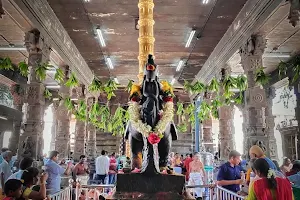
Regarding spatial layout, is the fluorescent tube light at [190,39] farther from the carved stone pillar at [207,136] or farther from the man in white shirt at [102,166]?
the carved stone pillar at [207,136]

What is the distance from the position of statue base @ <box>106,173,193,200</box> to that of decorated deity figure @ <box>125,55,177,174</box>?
4.5 inches

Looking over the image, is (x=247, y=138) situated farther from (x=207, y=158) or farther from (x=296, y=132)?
(x=296, y=132)

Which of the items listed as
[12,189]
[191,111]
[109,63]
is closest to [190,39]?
[191,111]

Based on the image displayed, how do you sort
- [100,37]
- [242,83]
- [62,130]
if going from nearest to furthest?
[242,83], [100,37], [62,130]

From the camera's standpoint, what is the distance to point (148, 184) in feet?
13.0

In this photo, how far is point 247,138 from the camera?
24.8 ft

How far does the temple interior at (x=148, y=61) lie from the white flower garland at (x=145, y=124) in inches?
0.7

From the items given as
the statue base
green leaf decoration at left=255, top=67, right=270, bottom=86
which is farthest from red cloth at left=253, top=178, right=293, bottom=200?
green leaf decoration at left=255, top=67, right=270, bottom=86

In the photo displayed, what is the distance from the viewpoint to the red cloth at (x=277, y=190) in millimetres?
2695

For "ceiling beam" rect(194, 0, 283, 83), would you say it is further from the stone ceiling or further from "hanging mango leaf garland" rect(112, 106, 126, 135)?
"hanging mango leaf garland" rect(112, 106, 126, 135)

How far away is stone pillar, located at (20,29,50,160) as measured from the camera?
23.3 feet

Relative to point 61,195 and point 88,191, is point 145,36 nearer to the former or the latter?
point 61,195

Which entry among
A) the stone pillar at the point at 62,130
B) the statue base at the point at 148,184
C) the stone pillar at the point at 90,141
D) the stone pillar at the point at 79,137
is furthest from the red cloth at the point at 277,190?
the stone pillar at the point at 90,141

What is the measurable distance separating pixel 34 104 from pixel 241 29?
6.09 m
